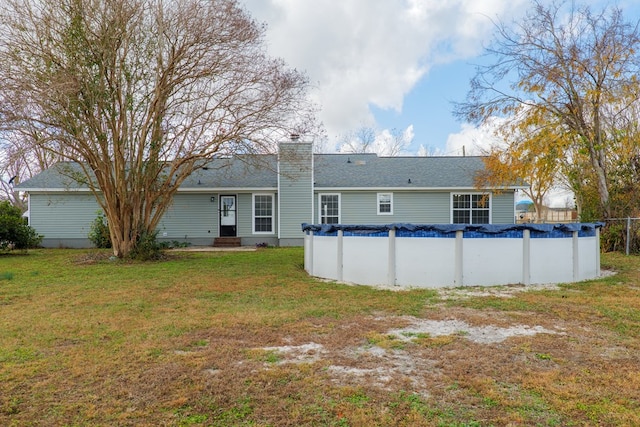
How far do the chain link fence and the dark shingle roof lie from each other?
5031mm

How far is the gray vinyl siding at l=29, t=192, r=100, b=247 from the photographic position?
17391mm

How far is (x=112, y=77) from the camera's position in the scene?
36.4 ft

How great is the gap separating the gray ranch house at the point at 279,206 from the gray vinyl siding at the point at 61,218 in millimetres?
35

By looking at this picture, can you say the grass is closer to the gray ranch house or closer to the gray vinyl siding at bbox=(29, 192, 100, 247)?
the gray ranch house

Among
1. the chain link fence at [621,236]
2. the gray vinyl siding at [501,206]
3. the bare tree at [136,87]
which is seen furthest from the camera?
the gray vinyl siding at [501,206]

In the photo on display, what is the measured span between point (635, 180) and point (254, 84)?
13.1 m

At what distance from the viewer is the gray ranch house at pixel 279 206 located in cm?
1733

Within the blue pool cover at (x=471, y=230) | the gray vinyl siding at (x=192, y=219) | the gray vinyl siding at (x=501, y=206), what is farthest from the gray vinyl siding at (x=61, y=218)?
the gray vinyl siding at (x=501, y=206)

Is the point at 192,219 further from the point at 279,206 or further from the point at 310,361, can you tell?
the point at 310,361

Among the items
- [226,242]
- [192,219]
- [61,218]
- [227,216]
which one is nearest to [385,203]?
[227,216]

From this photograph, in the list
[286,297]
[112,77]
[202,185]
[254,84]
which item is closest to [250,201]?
[202,185]

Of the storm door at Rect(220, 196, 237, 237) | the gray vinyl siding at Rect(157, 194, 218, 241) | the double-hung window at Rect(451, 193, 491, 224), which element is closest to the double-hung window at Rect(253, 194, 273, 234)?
the storm door at Rect(220, 196, 237, 237)

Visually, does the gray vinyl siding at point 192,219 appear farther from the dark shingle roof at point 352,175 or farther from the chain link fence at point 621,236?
the chain link fence at point 621,236

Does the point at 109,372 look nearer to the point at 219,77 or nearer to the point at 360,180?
the point at 219,77
